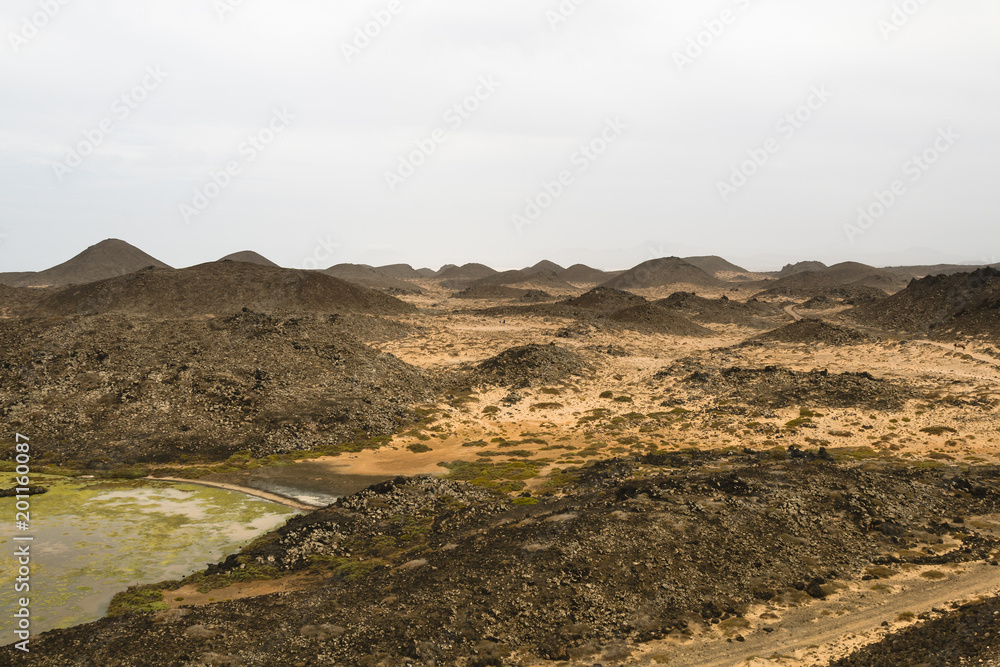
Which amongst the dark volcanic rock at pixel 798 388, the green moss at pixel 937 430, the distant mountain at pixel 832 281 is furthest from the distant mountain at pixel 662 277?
the green moss at pixel 937 430

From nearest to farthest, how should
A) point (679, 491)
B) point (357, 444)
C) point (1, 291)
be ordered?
1. point (679, 491)
2. point (357, 444)
3. point (1, 291)

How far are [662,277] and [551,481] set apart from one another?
15393cm

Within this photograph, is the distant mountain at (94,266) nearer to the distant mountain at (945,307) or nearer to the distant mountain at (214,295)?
the distant mountain at (214,295)

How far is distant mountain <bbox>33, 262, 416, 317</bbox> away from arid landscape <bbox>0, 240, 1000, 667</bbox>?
84.8 feet

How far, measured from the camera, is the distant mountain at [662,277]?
170 metres

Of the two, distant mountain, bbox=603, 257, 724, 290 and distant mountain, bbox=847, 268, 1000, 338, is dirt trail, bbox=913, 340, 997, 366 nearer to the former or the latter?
distant mountain, bbox=847, 268, 1000, 338

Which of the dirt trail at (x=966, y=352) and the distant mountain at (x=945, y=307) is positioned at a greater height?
the distant mountain at (x=945, y=307)

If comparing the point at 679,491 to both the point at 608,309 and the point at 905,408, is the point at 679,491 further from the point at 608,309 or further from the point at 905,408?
the point at 608,309

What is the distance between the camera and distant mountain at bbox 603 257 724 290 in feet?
556

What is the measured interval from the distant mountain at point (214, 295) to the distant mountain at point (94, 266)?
66.5m

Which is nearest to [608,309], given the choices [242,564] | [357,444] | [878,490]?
[357,444]

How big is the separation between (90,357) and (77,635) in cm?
3206

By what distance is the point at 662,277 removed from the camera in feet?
569

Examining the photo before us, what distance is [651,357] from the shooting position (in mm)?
62000
